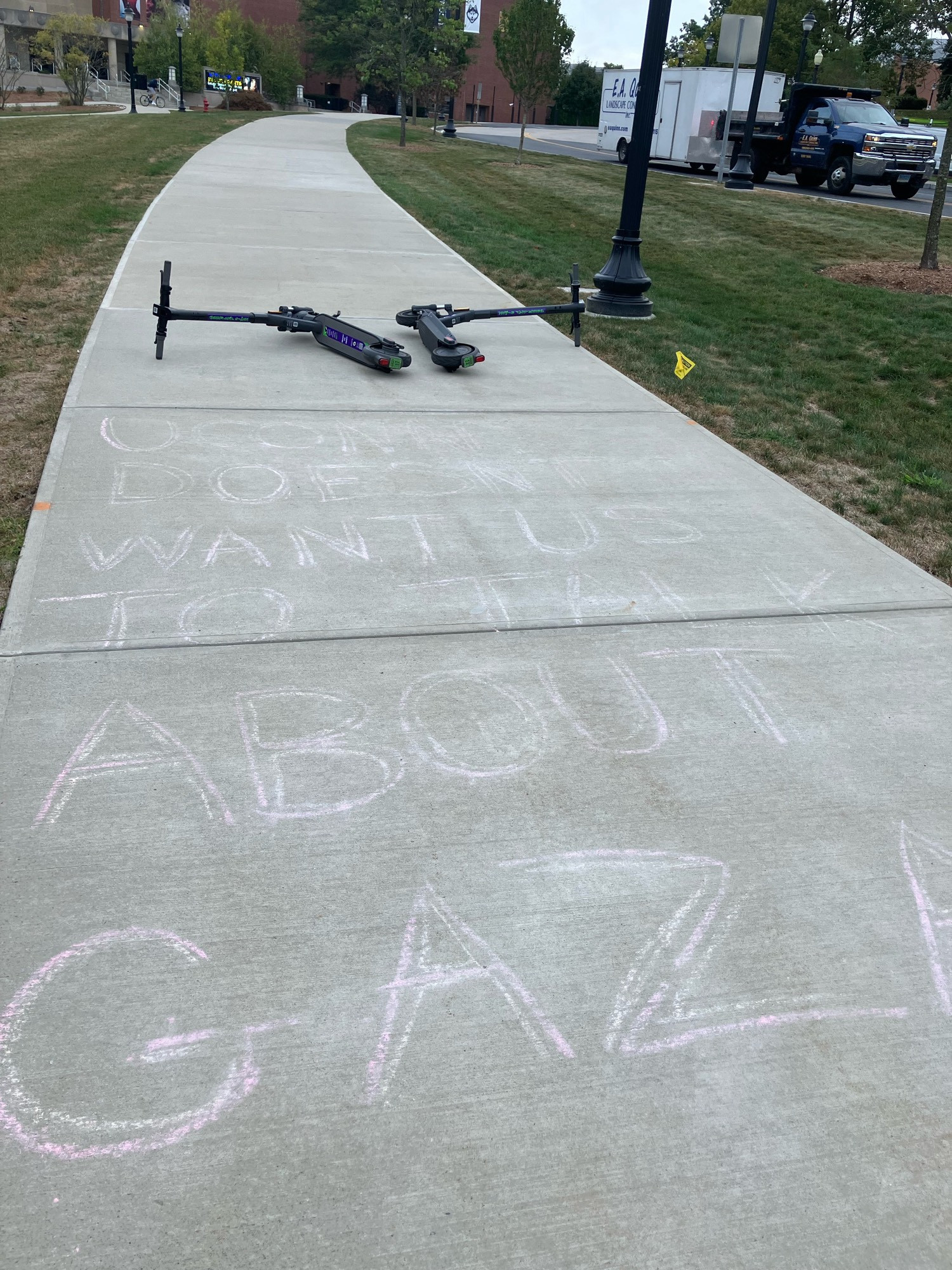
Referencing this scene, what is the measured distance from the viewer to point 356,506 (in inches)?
208

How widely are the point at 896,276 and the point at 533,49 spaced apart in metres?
18.2

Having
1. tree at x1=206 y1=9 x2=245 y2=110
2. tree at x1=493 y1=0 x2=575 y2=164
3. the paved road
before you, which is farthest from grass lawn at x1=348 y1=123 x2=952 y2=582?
tree at x1=206 y1=9 x2=245 y2=110

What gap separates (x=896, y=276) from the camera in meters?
12.6

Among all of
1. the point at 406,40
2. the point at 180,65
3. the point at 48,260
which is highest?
the point at 180,65

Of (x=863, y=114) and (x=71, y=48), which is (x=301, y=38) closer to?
(x=71, y=48)

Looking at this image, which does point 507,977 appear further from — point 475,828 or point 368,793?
point 368,793

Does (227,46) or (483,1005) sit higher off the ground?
(227,46)

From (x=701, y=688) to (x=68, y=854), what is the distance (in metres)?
2.38

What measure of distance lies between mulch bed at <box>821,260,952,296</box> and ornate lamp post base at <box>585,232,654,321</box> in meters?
3.80

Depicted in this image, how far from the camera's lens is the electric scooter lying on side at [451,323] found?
7930 mm

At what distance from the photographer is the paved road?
72.0 ft

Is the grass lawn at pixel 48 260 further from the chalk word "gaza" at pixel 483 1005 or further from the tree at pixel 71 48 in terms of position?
the tree at pixel 71 48

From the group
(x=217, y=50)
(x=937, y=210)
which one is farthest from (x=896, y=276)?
(x=217, y=50)

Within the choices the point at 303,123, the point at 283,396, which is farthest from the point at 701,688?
the point at 303,123
